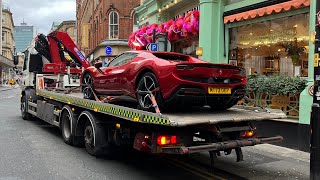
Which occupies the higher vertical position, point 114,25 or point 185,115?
point 114,25

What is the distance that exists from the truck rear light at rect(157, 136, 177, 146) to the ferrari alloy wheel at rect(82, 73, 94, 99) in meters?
3.40

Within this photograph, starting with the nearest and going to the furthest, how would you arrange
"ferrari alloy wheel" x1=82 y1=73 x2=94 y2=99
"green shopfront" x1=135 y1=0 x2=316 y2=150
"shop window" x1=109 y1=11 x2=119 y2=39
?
"ferrari alloy wheel" x1=82 y1=73 x2=94 y2=99 → "green shopfront" x1=135 y1=0 x2=316 y2=150 → "shop window" x1=109 y1=11 x2=119 y2=39

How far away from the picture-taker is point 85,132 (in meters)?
8.10

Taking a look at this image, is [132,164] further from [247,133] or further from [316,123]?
[316,123]

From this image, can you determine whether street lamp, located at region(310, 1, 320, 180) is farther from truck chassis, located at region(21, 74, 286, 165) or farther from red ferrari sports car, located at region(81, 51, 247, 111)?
red ferrari sports car, located at region(81, 51, 247, 111)

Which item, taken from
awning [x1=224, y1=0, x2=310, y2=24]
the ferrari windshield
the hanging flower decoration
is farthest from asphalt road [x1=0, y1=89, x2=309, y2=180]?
the hanging flower decoration

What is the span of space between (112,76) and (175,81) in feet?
7.08

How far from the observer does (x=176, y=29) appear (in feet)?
52.5

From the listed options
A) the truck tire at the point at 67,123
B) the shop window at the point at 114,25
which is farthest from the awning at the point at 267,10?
the shop window at the point at 114,25

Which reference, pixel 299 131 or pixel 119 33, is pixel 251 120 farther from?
pixel 119 33

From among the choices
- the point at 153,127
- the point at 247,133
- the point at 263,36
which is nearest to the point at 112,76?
the point at 153,127

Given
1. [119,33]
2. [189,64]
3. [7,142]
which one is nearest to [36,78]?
[7,142]

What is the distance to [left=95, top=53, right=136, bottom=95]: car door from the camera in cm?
746

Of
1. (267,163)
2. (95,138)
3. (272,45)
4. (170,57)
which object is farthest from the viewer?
(272,45)
